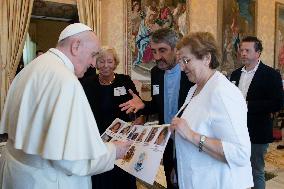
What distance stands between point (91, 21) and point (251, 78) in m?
4.37

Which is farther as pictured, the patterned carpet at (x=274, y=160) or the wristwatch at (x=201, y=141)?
the patterned carpet at (x=274, y=160)

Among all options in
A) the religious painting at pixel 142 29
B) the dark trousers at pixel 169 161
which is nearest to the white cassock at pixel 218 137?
the dark trousers at pixel 169 161

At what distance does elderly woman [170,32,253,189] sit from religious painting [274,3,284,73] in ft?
34.5

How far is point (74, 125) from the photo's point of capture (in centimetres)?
170

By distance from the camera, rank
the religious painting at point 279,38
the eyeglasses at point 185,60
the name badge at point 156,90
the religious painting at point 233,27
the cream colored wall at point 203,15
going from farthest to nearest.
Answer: the religious painting at point 279,38 → the religious painting at point 233,27 → the cream colored wall at point 203,15 → the name badge at point 156,90 → the eyeglasses at point 185,60

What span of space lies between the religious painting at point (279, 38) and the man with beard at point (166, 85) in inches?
385

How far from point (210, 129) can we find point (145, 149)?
0.53 meters

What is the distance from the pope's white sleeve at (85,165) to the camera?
1698 millimetres

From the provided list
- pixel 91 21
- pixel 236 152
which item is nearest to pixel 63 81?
pixel 236 152

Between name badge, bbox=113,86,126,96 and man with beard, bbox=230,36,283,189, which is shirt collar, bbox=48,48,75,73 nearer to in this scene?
name badge, bbox=113,86,126,96

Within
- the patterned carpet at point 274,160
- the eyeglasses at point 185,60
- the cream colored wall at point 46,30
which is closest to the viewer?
A: the eyeglasses at point 185,60

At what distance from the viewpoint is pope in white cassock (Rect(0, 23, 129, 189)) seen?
5.52 feet

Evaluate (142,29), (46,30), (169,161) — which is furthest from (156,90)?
(46,30)

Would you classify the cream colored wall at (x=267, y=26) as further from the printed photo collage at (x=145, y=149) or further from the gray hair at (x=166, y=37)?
the printed photo collage at (x=145, y=149)
